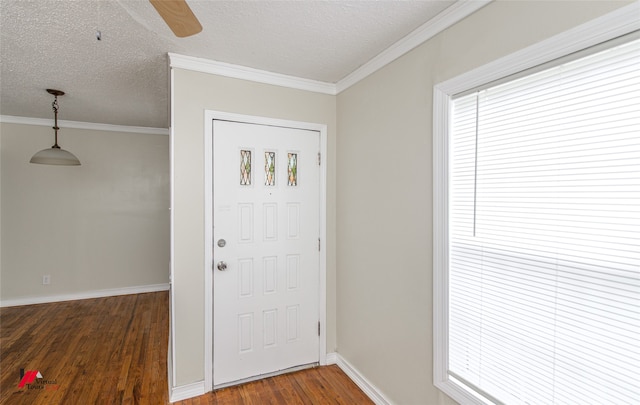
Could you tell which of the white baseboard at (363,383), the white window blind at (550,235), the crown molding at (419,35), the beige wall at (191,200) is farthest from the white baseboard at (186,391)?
the crown molding at (419,35)

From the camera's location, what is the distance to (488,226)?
1.49m

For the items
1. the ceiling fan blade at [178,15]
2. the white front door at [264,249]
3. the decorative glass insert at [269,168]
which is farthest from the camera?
the decorative glass insert at [269,168]

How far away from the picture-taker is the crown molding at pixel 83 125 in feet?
13.2

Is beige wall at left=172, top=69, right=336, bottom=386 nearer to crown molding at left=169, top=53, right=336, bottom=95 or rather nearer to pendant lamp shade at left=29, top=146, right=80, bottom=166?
crown molding at left=169, top=53, right=336, bottom=95

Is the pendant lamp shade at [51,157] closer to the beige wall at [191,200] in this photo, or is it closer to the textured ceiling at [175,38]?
the textured ceiling at [175,38]

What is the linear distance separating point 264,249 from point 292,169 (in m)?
0.72

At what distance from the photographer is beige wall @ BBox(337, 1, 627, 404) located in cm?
146

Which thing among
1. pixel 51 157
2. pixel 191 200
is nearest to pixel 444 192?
pixel 191 200

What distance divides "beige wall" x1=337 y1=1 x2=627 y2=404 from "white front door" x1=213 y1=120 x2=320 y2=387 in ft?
1.01

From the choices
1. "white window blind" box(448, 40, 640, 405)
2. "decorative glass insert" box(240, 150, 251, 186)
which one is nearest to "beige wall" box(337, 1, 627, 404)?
"white window blind" box(448, 40, 640, 405)

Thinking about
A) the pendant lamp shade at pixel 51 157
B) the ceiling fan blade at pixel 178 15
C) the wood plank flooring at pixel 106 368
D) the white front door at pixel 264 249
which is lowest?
the wood plank flooring at pixel 106 368

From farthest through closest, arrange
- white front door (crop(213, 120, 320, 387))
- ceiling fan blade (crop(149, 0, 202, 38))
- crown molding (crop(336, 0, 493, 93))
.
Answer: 1. white front door (crop(213, 120, 320, 387))
2. crown molding (crop(336, 0, 493, 93))
3. ceiling fan blade (crop(149, 0, 202, 38))

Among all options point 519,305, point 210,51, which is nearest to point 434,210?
point 519,305

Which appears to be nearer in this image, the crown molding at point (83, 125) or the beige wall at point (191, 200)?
the beige wall at point (191, 200)
